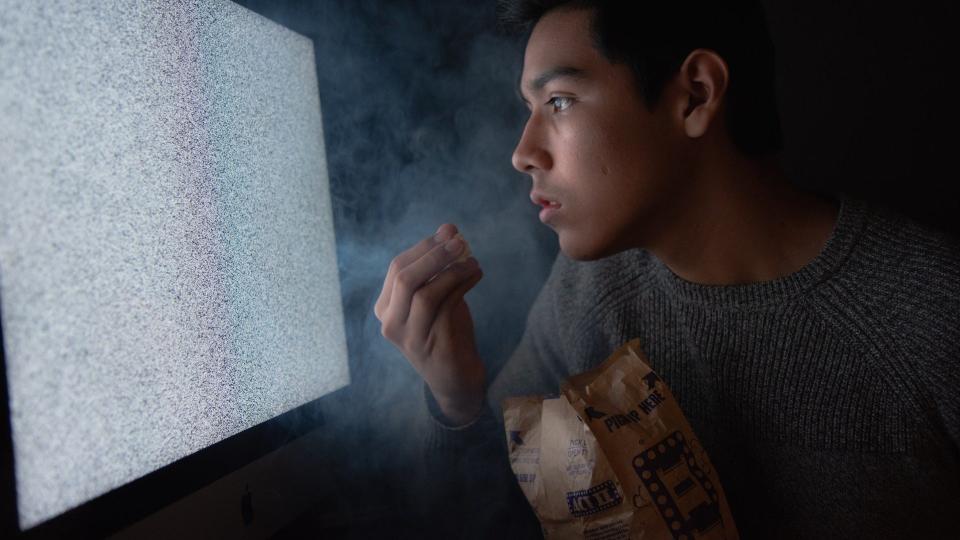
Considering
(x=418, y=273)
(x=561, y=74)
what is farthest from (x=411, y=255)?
(x=561, y=74)

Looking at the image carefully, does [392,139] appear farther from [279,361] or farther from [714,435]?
[714,435]

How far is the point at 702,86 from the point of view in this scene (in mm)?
1063

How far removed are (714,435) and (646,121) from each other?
0.56 m

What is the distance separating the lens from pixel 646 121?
1.04 m

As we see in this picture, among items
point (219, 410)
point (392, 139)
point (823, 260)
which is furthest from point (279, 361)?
point (823, 260)

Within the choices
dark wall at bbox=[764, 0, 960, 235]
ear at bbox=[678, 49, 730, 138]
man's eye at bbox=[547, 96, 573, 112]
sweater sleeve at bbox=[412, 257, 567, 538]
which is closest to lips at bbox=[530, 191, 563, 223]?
man's eye at bbox=[547, 96, 573, 112]

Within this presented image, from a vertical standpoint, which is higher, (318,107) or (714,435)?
(318,107)

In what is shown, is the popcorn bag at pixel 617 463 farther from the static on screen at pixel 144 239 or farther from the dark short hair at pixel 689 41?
the dark short hair at pixel 689 41

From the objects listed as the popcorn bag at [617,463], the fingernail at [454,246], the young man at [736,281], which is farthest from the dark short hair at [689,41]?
the popcorn bag at [617,463]

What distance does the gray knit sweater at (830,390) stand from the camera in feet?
3.25

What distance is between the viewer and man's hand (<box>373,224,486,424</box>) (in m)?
0.98

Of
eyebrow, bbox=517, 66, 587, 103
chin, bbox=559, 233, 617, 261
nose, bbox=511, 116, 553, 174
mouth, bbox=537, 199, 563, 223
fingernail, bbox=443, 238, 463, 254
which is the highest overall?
eyebrow, bbox=517, 66, 587, 103

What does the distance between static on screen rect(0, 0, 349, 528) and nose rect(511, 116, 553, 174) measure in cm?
35

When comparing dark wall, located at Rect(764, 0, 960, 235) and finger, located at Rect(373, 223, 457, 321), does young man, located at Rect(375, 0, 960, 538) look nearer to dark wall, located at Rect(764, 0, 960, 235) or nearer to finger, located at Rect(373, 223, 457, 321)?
finger, located at Rect(373, 223, 457, 321)
